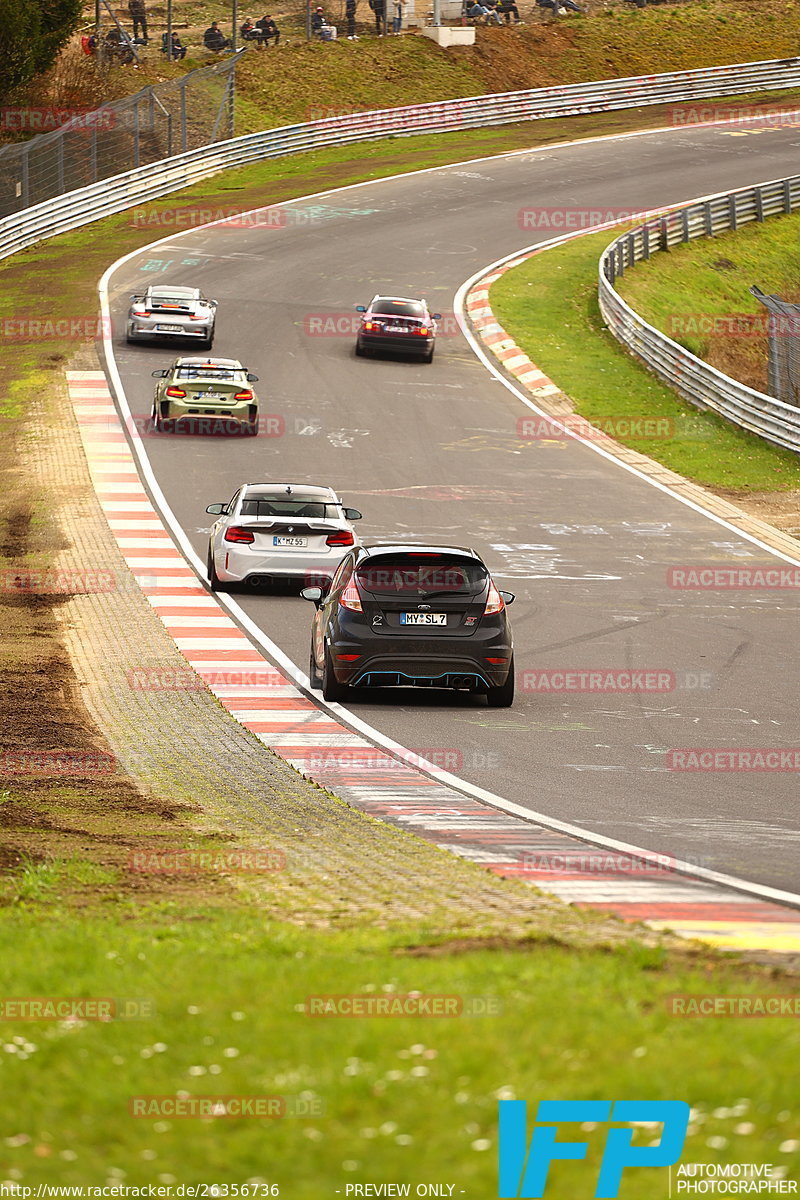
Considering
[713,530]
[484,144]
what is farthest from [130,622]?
[484,144]

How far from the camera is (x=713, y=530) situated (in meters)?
27.2

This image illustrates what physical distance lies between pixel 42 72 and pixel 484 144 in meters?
18.3

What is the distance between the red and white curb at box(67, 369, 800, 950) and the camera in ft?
27.7

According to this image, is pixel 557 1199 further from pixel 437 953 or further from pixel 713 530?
pixel 713 530

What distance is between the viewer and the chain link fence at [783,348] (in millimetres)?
35812

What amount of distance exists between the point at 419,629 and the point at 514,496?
548 inches

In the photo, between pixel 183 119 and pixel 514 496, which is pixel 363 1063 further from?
pixel 183 119

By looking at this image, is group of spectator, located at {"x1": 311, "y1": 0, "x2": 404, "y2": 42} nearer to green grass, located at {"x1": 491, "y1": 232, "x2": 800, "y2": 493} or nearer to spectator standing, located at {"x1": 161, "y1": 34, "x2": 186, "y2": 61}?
spectator standing, located at {"x1": 161, "y1": 34, "x2": 186, "y2": 61}

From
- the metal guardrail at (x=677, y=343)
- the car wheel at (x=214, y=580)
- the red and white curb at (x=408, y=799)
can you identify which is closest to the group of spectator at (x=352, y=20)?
the metal guardrail at (x=677, y=343)

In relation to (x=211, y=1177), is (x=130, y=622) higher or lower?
lower

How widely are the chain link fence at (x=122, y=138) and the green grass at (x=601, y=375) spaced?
1557 cm

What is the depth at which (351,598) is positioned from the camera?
1575 cm

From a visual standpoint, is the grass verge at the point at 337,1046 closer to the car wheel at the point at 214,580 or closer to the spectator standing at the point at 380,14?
the car wheel at the point at 214,580

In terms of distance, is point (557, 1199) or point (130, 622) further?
point (130, 622)
